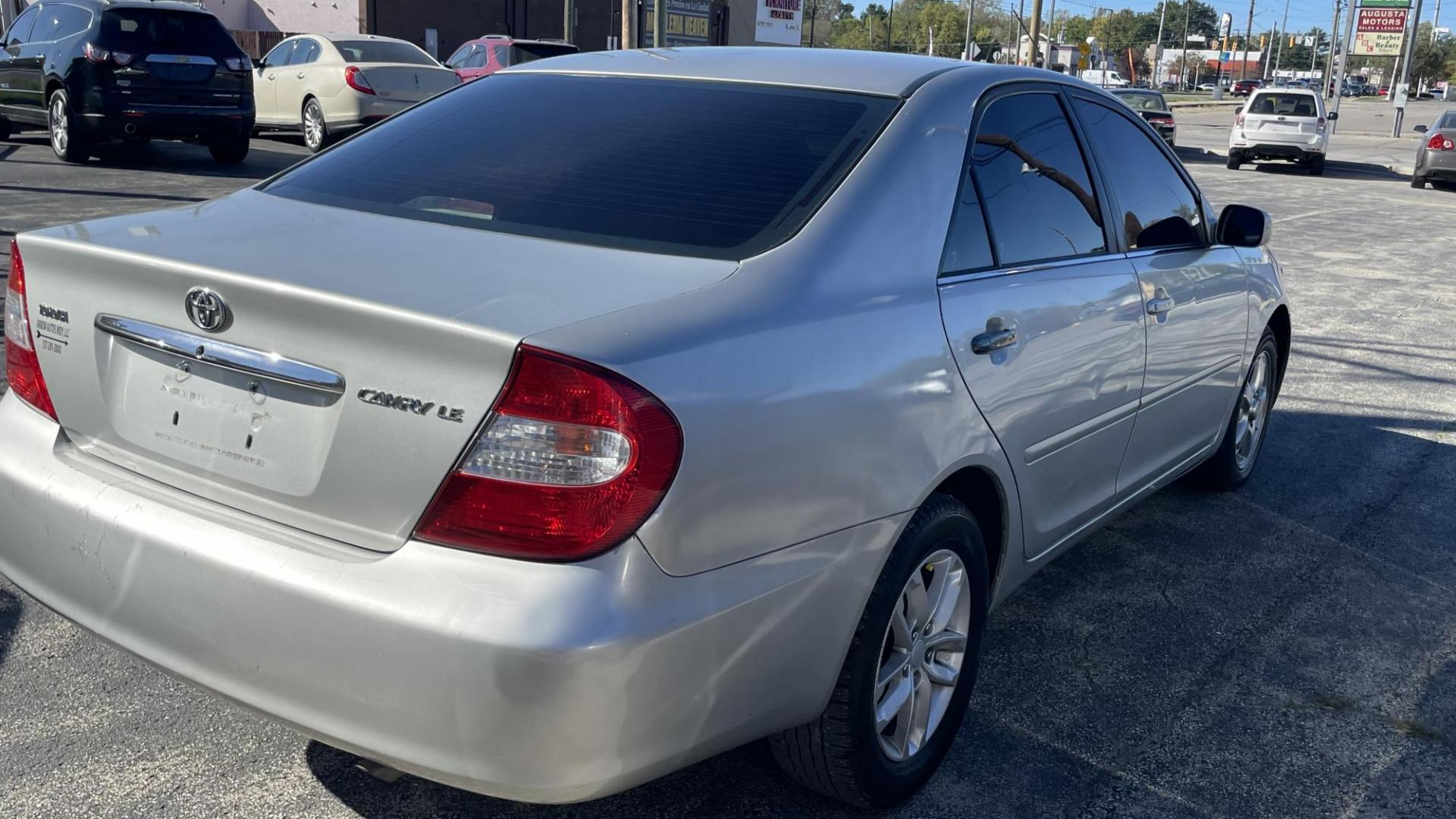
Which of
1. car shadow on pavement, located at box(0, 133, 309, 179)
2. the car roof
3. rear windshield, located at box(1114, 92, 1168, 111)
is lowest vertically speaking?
car shadow on pavement, located at box(0, 133, 309, 179)

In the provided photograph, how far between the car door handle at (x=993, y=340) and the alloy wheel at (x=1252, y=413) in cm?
234

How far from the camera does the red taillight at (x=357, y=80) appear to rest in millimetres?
16156

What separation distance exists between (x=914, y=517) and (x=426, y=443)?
3.45 ft

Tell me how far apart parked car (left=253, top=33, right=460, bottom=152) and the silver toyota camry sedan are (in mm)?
13684

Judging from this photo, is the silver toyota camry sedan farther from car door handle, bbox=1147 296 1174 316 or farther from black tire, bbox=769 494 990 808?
car door handle, bbox=1147 296 1174 316

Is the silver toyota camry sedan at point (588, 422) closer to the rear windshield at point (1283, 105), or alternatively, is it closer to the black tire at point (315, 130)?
the black tire at point (315, 130)

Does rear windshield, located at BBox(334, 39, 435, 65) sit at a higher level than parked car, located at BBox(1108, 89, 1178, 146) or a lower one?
higher

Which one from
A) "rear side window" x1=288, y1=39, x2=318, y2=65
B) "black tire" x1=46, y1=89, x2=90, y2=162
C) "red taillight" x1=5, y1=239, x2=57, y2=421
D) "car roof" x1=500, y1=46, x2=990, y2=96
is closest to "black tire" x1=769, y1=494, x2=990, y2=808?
"car roof" x1=500, y1=46, x2=990, y2=96

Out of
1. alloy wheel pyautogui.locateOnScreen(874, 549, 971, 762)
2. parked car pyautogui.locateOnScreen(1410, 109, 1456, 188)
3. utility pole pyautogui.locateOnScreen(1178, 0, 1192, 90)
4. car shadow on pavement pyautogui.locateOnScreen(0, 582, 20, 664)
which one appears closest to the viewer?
alloy wheel pyautogui.locateOnScreen(874, 549, 971, 762)

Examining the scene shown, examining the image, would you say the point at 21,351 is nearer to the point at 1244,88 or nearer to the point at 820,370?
the point at 820,370

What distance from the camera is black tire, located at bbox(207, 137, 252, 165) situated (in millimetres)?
14625

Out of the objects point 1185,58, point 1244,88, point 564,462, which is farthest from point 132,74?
point 1185,58

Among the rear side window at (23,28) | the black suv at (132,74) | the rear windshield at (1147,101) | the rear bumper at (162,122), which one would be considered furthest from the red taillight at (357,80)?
the rear windshield at (1147,101)

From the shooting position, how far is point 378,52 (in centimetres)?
1719
